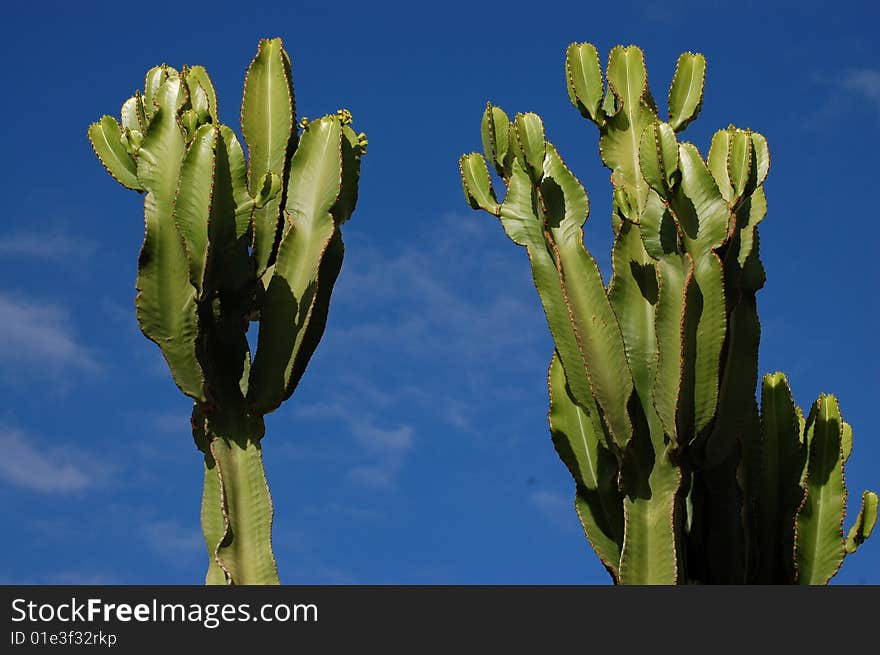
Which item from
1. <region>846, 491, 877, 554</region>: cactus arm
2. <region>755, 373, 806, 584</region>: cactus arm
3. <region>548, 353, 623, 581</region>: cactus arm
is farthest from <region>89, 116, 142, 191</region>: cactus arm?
<region>846, 491, 877, 554</region>: cactus arm

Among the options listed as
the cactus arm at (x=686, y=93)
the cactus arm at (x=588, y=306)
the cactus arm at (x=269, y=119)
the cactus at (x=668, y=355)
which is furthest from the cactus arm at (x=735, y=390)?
the cactus arm at (x=269, y=119)

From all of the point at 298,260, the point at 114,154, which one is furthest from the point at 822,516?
the point at 114,154

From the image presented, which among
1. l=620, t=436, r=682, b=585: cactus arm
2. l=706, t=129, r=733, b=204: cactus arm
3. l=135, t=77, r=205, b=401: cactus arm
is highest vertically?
l=706, t=129, r=733, b=204: cactus arm

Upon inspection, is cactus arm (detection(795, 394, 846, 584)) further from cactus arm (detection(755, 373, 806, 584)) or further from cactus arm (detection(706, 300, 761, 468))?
cactus arm (detection(706, 300, 761, 468))

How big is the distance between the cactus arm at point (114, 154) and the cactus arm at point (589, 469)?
2425mm

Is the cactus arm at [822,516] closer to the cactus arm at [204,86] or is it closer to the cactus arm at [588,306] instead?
the cactus arm at [588,306]

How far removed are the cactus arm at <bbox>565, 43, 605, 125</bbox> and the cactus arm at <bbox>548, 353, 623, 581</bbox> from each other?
1.44 m

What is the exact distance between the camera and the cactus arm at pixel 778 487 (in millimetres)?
7203

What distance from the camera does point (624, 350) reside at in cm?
666

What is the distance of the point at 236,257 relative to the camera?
252 inches

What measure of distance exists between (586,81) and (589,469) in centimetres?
215

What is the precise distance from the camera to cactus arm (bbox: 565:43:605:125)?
748 centimetres
